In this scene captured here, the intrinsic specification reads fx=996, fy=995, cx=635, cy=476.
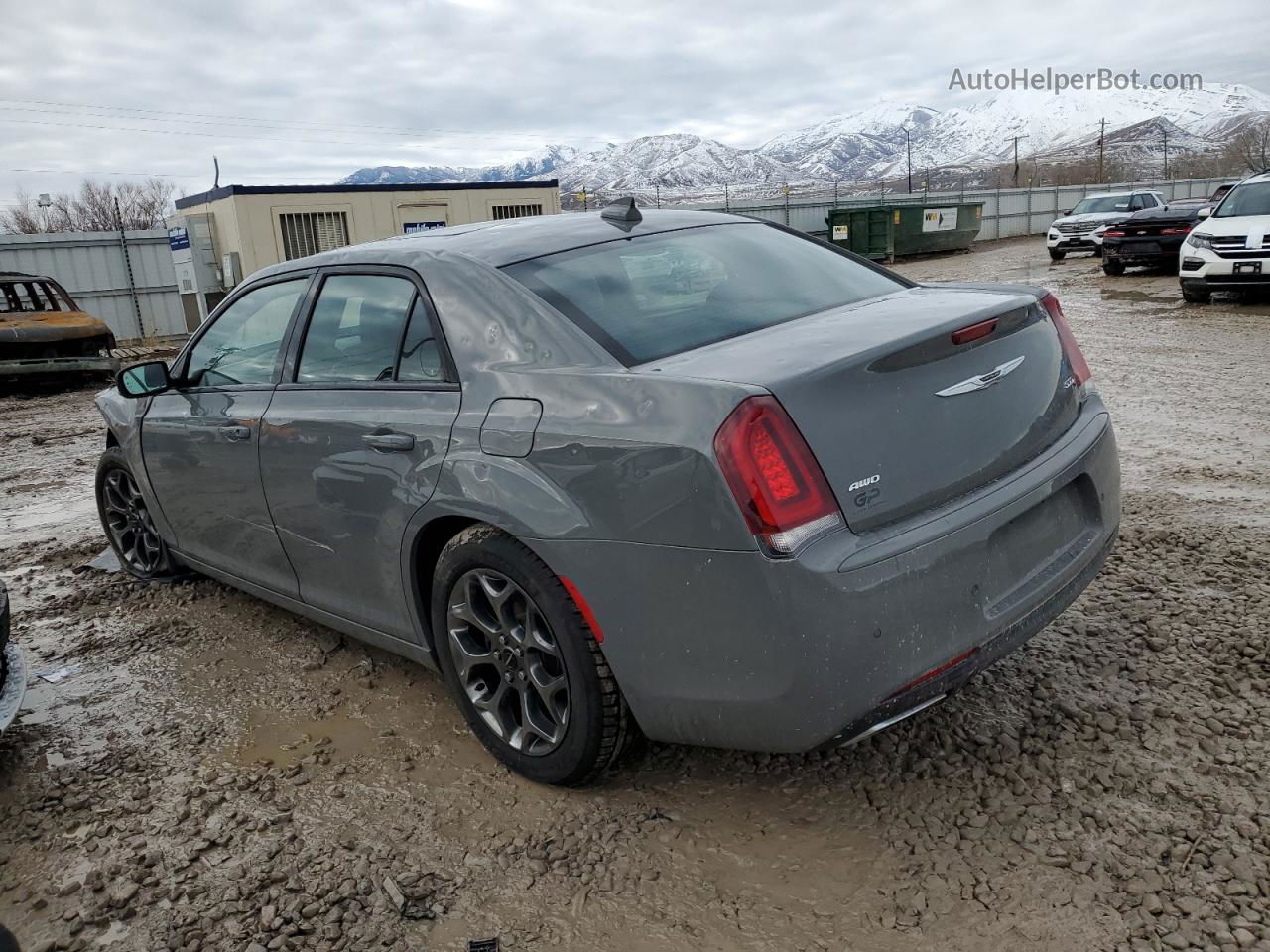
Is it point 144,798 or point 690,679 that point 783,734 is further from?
point 144,798

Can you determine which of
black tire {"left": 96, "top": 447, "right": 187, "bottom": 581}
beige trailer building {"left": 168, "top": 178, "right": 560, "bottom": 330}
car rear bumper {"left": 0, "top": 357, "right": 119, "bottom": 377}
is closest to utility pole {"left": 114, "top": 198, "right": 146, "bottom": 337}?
beige trailer building {"left": 168, "top": 178, "right": 560, "bottom": 330}

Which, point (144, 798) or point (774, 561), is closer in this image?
point (774, 561)

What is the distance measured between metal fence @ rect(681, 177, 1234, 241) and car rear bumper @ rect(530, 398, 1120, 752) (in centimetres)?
3146

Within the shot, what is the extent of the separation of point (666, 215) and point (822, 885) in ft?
7.76

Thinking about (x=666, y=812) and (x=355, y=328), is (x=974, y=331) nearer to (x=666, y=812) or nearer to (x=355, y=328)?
(x=666, y=812)

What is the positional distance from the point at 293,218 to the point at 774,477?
2343 cm

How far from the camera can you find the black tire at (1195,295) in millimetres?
13344

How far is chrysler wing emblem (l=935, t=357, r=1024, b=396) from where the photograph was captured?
2493 millimetres

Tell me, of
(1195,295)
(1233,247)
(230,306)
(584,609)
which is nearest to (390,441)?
(584,609)

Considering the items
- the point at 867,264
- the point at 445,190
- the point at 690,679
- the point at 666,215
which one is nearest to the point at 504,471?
the point at 690,679

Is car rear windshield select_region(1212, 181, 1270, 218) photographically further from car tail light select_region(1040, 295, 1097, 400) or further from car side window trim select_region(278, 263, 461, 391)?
car side window trim select_region(278, 263, 461, 391)

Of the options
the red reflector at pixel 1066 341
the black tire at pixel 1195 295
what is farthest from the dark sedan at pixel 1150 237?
the red reflector at pixel 1066 341

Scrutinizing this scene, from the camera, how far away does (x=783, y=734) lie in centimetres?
231

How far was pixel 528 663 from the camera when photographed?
2.79 metres
